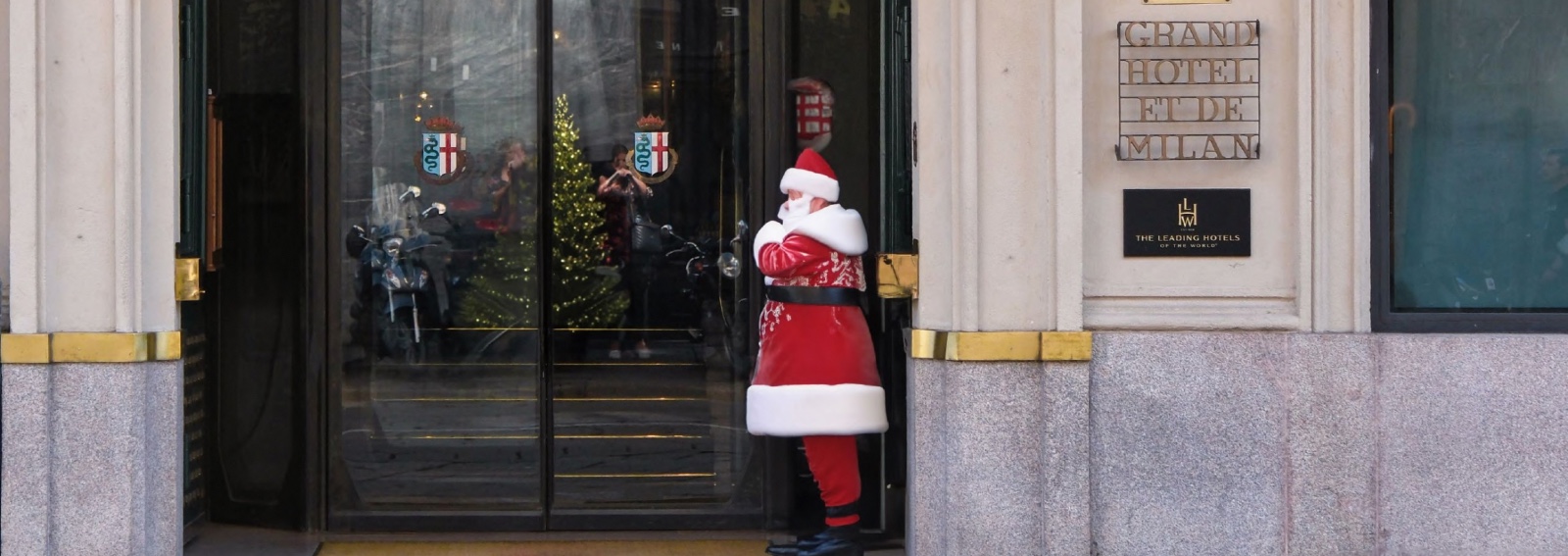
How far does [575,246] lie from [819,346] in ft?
5.00

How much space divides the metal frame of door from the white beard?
0.62 metres

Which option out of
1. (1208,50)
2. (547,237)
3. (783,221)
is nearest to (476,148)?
(547,237)

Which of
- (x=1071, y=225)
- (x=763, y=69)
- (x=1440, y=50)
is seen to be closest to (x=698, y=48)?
(x=763, y=69)

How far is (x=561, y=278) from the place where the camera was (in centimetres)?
819

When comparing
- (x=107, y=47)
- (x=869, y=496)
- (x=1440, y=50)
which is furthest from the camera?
(x=869, y=496)

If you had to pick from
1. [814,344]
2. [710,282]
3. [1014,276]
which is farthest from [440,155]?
[1014,276]

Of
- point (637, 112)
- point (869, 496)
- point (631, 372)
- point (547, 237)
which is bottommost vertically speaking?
point (869, 496)

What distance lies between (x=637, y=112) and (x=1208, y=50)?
274cm

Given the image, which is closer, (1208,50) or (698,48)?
(1208,50)

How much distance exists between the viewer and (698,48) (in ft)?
26.8

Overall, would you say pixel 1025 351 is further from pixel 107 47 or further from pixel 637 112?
pixel 107 47

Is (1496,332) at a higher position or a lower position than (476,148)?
lower

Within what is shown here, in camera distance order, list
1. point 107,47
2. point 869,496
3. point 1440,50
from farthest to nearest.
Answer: point 869,496
point 1440,50
point 107,47

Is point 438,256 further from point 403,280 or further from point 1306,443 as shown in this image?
point 1306,443
